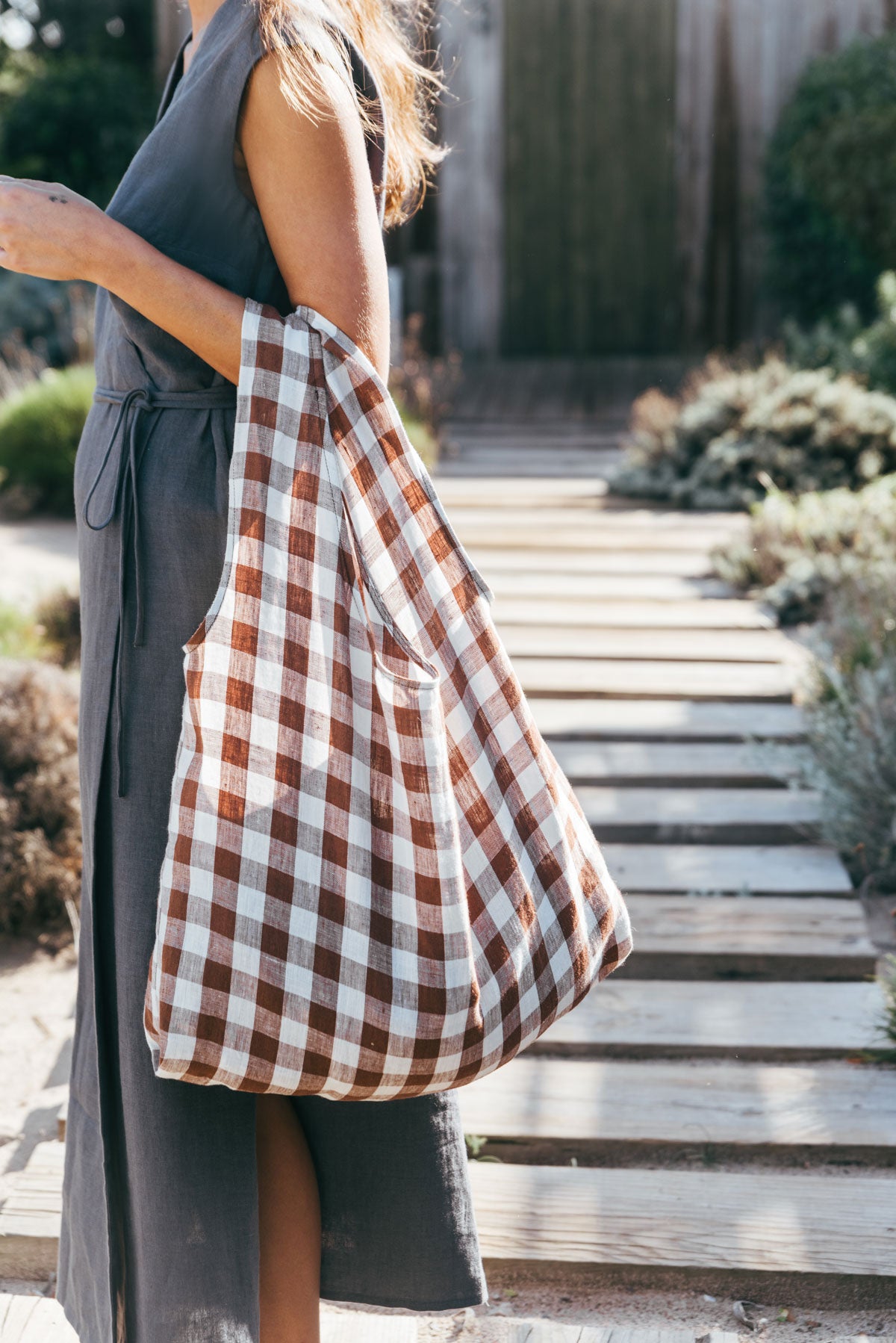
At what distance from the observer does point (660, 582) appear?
195 inches

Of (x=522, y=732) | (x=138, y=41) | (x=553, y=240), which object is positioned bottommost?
(x=522, y=732)

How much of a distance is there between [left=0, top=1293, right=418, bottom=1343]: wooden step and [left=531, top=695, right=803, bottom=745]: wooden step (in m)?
1.94

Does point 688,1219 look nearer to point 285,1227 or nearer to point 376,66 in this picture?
point 285,1227

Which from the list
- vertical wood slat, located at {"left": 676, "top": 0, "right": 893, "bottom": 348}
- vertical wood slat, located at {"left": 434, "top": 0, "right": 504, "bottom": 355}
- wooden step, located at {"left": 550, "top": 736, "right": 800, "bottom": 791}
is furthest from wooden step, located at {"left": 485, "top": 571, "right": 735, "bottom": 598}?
vertical wood slat, located at {"left": 676, "top": 0, "right": 893, "bottom": 348}

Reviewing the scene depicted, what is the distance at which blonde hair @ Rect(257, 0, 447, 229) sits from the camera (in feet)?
3.90

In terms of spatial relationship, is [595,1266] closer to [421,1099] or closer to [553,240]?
[421,1099]

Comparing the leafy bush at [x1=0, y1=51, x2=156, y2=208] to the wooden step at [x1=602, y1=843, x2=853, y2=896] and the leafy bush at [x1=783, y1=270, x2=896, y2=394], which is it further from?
the wooden step at [x1=602, y1=843, x2=853, y2=896]

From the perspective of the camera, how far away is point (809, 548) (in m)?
4.77

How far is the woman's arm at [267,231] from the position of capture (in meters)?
1.19

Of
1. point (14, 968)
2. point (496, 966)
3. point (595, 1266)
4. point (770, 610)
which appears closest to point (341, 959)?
point (496, 966)

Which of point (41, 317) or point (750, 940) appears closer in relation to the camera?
point (750, 940)

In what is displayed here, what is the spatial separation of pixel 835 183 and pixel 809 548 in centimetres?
420

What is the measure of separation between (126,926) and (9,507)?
5.66 meters

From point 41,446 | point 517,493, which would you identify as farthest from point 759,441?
point 41,446
